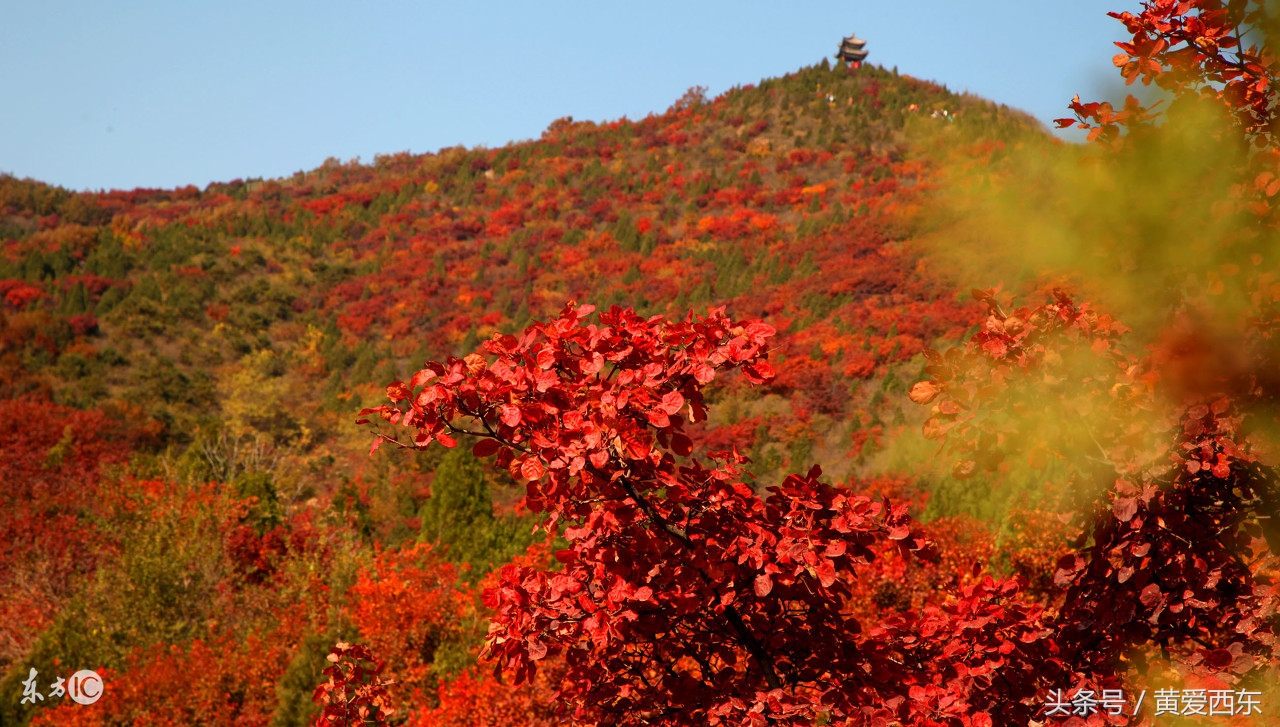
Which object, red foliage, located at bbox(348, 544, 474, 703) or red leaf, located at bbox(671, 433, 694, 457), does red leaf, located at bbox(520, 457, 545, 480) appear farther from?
red foliage, located at bbox(348, 544, 474, 703)

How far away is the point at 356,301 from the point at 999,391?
125 ft

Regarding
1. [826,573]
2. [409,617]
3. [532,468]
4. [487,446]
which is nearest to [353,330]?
[409,617]

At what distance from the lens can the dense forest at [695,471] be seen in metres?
2.44

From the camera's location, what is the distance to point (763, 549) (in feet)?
8.79

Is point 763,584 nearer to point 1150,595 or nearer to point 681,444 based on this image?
point 681,444

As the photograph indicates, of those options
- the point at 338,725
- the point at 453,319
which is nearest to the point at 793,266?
the point at 453,319

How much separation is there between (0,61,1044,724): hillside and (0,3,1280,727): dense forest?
4.3 inches

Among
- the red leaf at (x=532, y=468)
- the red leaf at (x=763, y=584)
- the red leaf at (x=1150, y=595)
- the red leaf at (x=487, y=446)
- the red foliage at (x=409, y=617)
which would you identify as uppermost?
the red leaf at (x=487, y=446)

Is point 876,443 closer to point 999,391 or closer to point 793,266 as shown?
point 793,266

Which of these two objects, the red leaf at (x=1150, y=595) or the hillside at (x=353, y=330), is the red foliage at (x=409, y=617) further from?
the red leaf at (x=1150, y=595)

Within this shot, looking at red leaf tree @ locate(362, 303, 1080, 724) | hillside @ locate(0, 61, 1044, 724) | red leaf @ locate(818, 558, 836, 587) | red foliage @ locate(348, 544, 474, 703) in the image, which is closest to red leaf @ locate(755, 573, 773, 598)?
red leaf tree @ locate(362, 303, 1080, 724)

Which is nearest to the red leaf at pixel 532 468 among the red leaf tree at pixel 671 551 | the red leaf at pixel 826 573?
the red leaf tree at pixel 671 551

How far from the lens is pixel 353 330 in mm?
35969

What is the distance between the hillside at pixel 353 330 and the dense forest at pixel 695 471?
0.36ft
